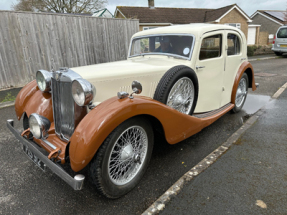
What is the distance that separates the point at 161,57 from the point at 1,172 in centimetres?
275

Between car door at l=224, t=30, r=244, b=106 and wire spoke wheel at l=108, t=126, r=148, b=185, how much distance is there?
218 cm

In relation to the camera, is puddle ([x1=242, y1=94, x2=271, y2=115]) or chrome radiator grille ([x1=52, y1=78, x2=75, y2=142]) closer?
chrome radiator grille ([x1=52, y1=78, x2=75, y2=142])

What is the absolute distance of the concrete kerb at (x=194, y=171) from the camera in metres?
1.89

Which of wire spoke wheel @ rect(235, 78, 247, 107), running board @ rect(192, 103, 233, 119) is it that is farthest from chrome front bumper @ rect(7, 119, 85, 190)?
wire spoke wheel @ rect(235, 78, 247, 107)

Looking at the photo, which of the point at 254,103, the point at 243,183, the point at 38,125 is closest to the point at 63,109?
the point at 38,125

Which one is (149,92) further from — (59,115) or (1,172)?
(1,172)

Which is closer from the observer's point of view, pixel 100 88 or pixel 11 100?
pixel 100 88

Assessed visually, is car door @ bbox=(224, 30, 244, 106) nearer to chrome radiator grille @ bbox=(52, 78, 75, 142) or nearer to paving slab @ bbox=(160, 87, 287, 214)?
paving slab @ bbox=(160, 87, 287, 214)

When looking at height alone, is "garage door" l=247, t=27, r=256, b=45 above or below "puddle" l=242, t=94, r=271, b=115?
above

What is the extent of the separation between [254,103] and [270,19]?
1273 inches

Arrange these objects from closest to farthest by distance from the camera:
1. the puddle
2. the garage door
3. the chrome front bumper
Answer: the chrome front bumper
the puddle
the garage door

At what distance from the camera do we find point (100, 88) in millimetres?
2191

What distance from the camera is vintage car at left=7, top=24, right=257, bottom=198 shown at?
69.3 inches

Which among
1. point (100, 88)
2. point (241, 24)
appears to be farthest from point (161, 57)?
point (241, 24)
